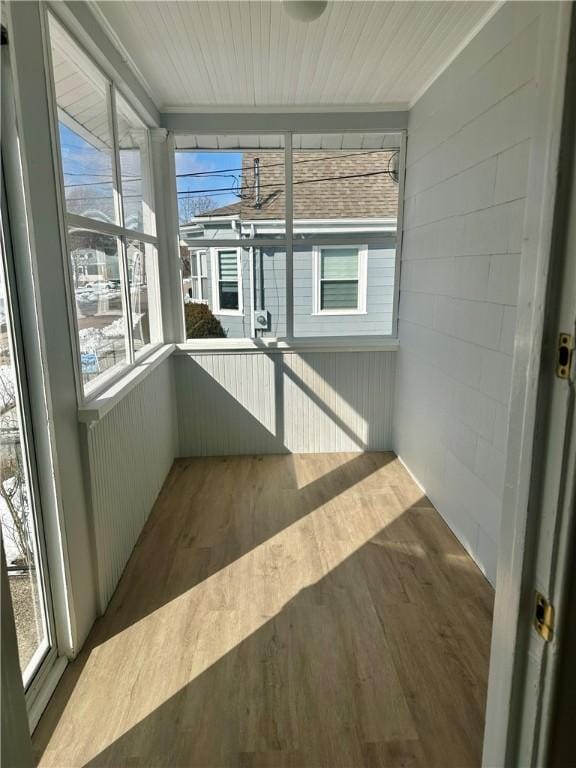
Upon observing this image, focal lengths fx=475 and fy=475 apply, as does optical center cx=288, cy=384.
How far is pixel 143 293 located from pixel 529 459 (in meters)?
3.19

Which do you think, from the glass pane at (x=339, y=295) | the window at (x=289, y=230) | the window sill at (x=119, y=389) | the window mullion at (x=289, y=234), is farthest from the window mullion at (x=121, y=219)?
the glass pane at (x=339, y=295)

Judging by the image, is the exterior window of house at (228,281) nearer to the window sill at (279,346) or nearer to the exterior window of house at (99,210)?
the window sill at (279,346)

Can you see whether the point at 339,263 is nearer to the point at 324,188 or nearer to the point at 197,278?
the point at 324,188

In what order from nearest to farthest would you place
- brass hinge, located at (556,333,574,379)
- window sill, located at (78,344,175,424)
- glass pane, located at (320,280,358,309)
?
brass hinge, located at (556,333,574,379) < window sill, located at (78,344,175,424) < glass pane, located at (320,280,358,309)

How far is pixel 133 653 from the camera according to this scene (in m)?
2.00

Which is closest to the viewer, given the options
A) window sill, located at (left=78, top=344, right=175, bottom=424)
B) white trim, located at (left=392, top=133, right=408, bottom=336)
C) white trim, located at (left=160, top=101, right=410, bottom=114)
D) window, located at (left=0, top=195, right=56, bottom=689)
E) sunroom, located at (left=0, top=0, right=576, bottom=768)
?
sunroom, located at (left=0, top=0, right=576, bottom=768)

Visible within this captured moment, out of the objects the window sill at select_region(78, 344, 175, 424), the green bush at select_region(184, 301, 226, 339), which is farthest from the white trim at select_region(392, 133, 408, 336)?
the window sill at select_region(78, 344, 175, 424)

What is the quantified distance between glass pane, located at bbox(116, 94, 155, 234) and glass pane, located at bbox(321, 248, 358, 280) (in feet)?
4.58

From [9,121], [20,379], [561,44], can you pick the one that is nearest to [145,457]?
[20,379]

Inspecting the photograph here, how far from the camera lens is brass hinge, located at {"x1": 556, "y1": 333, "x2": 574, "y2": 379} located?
0.59 metres

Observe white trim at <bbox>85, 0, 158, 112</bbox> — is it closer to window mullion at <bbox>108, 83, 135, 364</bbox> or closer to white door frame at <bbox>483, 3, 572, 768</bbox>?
window mullion at <bbox>108, 83, 135, 364</bbox>

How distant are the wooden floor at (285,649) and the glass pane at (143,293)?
50.1 inches

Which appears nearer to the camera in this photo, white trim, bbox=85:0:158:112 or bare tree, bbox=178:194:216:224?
white trim, bbox=85:0:158:112

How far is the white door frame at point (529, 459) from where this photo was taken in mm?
595
